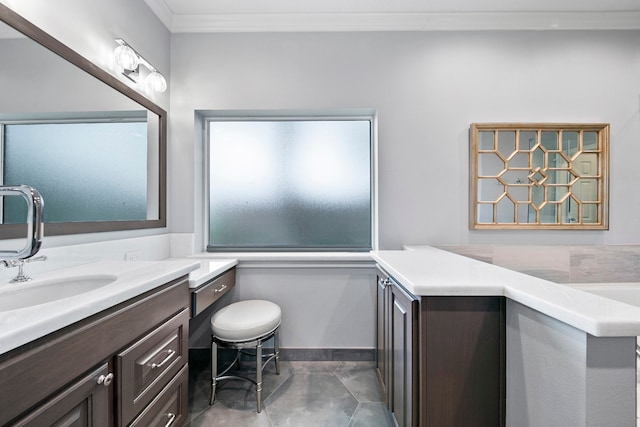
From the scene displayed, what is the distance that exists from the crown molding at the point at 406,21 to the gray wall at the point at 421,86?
53mm

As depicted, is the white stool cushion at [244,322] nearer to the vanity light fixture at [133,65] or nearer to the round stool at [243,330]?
the round stool at [243,330]

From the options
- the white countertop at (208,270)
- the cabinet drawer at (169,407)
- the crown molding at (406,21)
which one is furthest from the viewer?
the crown molding at (406,21)

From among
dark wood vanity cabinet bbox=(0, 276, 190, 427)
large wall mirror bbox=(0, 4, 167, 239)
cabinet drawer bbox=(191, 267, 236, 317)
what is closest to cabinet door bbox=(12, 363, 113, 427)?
dark wood vanity cabinet bbox=(0, 276, 190, 427)

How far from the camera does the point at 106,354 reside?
0.85 m

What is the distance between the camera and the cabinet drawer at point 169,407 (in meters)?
1.06

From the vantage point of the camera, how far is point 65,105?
4.39ft

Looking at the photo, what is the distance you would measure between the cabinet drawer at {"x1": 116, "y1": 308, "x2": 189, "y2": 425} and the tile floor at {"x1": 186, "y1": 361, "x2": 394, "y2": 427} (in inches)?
22.6

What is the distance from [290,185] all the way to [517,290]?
5.76 ft

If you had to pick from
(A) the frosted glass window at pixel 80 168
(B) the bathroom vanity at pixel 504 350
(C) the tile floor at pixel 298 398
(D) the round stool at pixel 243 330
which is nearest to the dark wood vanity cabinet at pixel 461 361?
(B) the bathroom vanity at pixel 504 350

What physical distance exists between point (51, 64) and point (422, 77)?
223 cm

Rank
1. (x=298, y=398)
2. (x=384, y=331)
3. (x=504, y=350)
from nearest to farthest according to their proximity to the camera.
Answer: (x=504, y=350)
(x=384, y=331)
(x=298, y=398)

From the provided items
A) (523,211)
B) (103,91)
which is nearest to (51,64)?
(103,91)

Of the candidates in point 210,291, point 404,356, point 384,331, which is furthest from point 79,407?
point 384,331

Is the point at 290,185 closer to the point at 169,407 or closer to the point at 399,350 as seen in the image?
the point at 399,350
